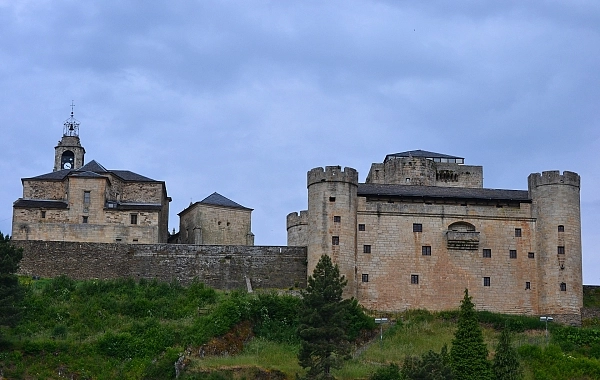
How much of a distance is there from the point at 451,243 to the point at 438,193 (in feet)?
10.7

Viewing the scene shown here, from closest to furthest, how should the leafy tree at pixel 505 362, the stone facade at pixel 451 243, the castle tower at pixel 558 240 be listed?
the leafy tree at pixel 505 362 → the stone facade at pixel 451 243 → the castle tower at pixel 558 240

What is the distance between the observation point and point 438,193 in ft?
200

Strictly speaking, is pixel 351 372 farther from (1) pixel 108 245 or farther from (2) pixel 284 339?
(1) pixel 108 245

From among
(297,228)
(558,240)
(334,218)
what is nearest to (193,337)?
(334,218)

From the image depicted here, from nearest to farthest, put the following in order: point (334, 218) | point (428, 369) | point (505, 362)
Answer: point (428, 369)
point (505, 362)
point (334, 218)

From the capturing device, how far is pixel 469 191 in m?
62.2

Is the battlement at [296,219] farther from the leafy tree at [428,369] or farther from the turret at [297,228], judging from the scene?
the leafy tree at [428,369]

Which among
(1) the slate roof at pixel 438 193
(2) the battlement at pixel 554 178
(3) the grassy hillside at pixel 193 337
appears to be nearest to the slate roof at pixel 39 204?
(3) the grassy hillside at pixel 193 337

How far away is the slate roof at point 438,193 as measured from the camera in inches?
2373

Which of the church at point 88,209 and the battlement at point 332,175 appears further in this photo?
the church at point 88,209

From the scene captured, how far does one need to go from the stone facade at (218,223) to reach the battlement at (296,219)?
2.79 m

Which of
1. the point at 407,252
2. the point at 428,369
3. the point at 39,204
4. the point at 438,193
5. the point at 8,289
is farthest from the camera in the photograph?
the point at 39,204

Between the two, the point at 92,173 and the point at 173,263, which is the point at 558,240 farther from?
the point at 92,173

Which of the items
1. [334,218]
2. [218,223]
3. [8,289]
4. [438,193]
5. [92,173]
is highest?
[92,173]
